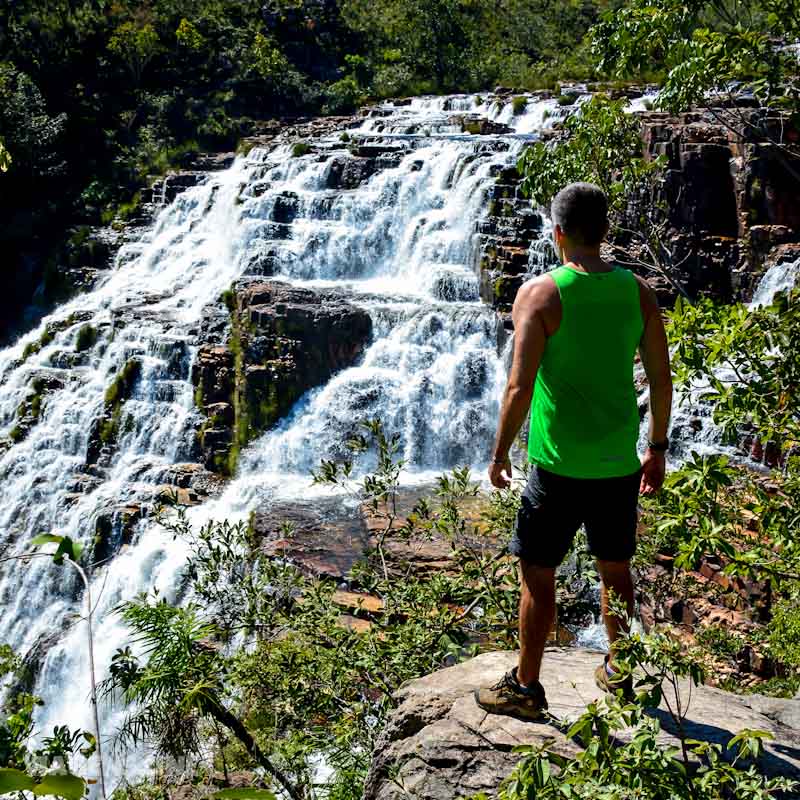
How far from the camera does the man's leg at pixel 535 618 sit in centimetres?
313

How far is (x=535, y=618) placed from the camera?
124 inches

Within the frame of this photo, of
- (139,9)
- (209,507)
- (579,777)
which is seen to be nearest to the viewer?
(579,777)

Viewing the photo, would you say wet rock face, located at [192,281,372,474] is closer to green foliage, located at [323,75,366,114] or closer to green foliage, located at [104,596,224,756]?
green foliage, located at [104,596,224,756]

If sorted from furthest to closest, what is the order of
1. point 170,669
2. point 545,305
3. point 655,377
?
1. point 170,669
2. point 655,377
3. point 545,305

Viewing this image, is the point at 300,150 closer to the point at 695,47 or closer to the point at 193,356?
the point at 193,356

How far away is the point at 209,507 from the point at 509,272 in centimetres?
604

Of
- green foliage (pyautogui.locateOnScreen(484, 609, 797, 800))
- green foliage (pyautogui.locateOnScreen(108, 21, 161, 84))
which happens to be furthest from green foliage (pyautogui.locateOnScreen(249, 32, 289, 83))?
green foliage (pyautogui.locateOnScreen(484, 609, 797, 800))

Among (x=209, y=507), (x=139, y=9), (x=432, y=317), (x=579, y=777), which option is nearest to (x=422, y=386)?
(x=432, y=317)

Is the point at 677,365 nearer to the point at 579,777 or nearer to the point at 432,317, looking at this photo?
the point at 579,777

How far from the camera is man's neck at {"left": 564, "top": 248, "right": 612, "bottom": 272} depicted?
9.83ft

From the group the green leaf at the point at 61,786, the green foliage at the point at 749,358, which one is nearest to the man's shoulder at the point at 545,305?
the green foliage at the point at 749,358

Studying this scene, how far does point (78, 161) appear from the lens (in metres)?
27.5

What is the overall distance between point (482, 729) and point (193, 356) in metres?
13.3

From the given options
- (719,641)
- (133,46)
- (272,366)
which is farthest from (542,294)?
(133,46)
